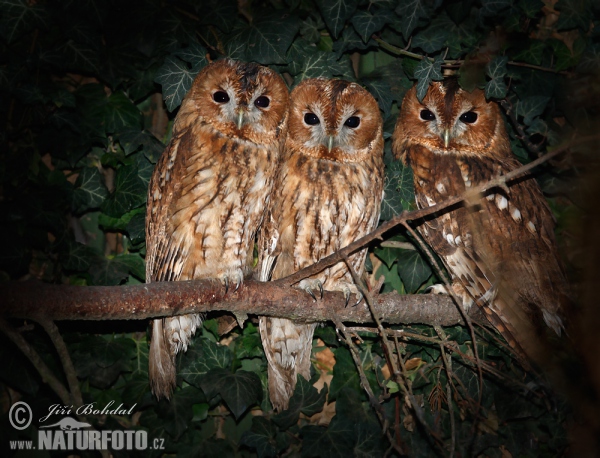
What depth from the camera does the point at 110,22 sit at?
79.0 inches

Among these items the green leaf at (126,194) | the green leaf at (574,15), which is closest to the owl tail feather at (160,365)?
the green leaf at (126,194)

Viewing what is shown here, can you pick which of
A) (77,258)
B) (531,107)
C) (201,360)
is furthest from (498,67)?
(77,258)

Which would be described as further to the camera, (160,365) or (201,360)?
(201,360)

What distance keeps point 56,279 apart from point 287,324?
0.87 metres

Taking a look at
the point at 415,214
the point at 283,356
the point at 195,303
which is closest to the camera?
the point at 415,214

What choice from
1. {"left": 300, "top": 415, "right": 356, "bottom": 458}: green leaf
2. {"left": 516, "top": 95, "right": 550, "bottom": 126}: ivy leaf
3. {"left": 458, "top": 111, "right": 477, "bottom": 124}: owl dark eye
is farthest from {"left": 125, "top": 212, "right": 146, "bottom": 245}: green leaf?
{"left": 516, "top": 95, "right": 550, "bottom": 126}: ivy leaf

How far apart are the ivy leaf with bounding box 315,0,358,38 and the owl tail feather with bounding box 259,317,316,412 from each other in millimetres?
1094

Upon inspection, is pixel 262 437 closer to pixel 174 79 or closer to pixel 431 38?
pixel 174 79

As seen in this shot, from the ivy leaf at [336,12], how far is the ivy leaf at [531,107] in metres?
0.70

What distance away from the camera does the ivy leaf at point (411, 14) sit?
1977mm

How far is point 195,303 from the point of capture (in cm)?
161

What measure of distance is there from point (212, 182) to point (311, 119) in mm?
429

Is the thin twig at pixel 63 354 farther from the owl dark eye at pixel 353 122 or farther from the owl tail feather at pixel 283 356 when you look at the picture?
the owl dark eye at pixel 353 122

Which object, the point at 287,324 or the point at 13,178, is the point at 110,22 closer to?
the point at 13,178
